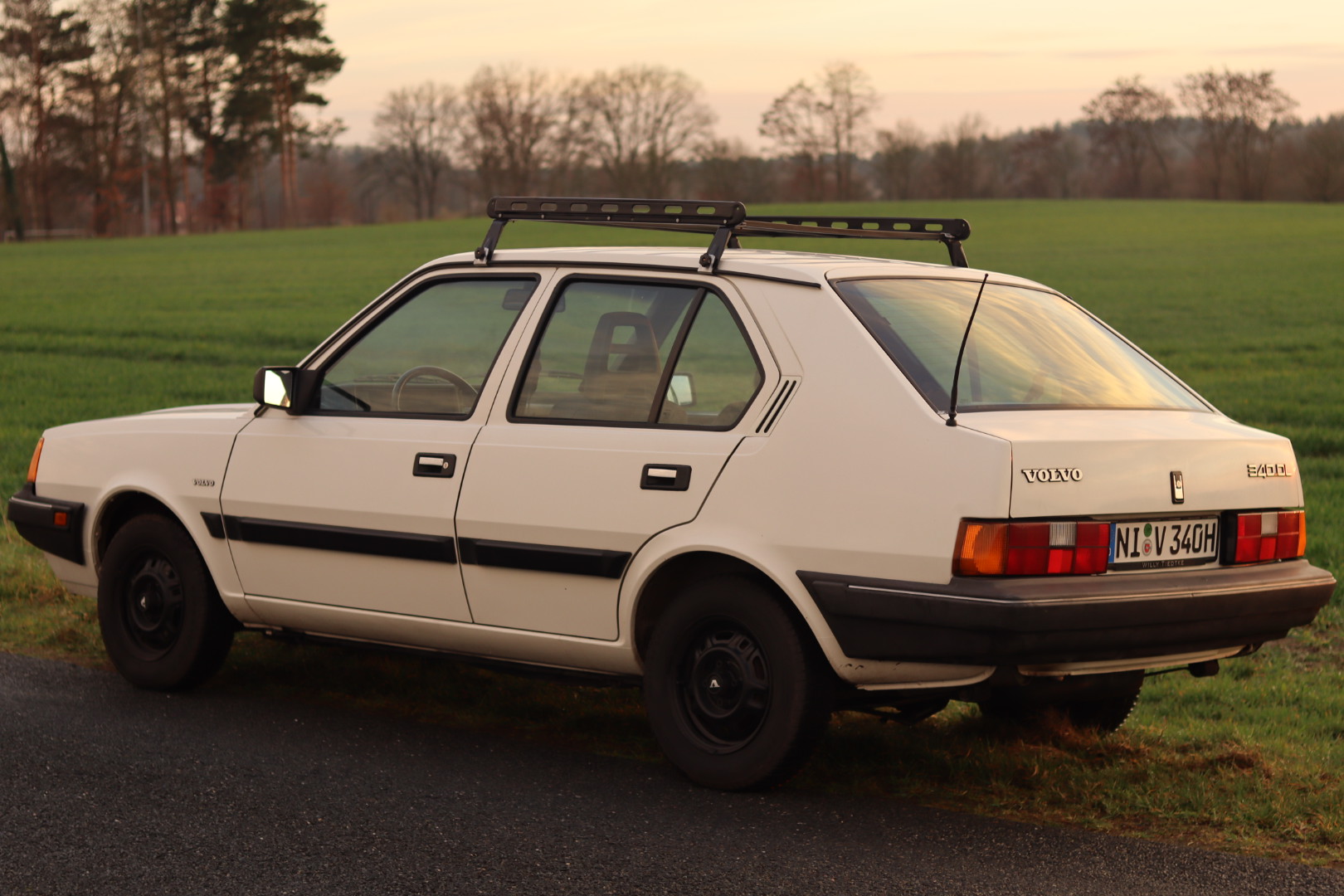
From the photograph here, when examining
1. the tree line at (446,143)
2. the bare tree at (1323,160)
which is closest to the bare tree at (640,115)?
the tree line at (446,143)

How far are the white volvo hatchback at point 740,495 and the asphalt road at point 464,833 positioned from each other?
331mm

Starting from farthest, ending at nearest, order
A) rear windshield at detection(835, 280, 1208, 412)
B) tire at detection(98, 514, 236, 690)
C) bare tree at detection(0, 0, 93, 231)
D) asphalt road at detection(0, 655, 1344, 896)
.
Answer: bare tree at detection(0, 0, 93, 231) < tire at detection(98, 514, 236, 690) < rear windshield at detection(835, 280, 1208, 412) < asphalt road at detection(0, 655, 1344, 896)

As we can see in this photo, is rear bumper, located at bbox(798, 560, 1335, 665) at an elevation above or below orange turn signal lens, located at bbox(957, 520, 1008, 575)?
below

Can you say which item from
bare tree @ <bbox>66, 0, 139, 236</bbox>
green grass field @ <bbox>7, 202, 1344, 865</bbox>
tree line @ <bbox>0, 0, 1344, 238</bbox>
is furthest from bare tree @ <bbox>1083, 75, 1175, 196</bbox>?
bare tree @ <bbox>66, 0, 139, 236</bbox>

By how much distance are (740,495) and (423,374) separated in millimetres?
1617

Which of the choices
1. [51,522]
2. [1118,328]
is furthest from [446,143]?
[51,522]

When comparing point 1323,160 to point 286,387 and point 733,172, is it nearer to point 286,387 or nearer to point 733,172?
point 733,172

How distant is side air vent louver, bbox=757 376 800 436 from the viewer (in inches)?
188

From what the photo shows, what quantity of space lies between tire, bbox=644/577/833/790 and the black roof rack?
3.75 feet

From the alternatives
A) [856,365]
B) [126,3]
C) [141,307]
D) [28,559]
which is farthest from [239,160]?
[856,365]

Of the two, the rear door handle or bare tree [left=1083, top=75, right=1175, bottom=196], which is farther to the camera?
bare tree [left=1083, top=75, right=1175, bottom=196]

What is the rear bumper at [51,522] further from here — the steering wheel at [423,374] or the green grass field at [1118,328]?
the steering wheel at [423,374]

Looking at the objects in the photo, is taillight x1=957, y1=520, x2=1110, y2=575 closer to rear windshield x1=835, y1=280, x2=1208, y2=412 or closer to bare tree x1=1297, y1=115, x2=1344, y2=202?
rear windshield x1=835, y1=280, x2=1208, y2=412

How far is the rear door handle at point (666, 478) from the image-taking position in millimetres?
4898
